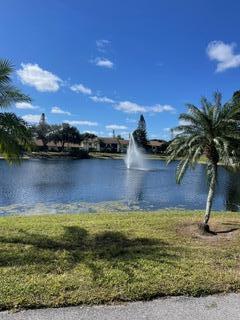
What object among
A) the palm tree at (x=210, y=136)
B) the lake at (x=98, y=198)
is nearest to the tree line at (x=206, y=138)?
the palm tree at (x=210, y=136)

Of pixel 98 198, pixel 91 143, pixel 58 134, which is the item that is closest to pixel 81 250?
pixel 98 198

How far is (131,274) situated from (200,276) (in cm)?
122

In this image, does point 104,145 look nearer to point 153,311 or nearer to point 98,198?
point 98,198

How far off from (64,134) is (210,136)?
99.4 m

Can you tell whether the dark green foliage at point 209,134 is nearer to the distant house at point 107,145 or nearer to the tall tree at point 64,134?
the tall tree at point 64,134

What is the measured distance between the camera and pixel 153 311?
17.5 ft

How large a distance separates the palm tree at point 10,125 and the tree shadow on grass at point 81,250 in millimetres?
2358

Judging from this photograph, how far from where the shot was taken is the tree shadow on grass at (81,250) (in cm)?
740

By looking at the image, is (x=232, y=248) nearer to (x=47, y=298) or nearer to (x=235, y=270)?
(x=235, y=270)

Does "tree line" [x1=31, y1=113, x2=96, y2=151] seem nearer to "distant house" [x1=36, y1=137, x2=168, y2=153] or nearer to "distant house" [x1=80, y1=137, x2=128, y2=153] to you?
"distant house" [x1=36, y1=137, x2=168, y2=153]

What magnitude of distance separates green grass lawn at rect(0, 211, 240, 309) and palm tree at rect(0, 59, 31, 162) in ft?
7.68

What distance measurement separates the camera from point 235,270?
23.6 ft

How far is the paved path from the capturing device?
509cm

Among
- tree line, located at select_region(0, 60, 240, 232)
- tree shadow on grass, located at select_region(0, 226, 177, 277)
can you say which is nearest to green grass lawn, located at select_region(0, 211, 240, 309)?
tree shadow on grass, located at select_region(0, 226, 177, 277)
